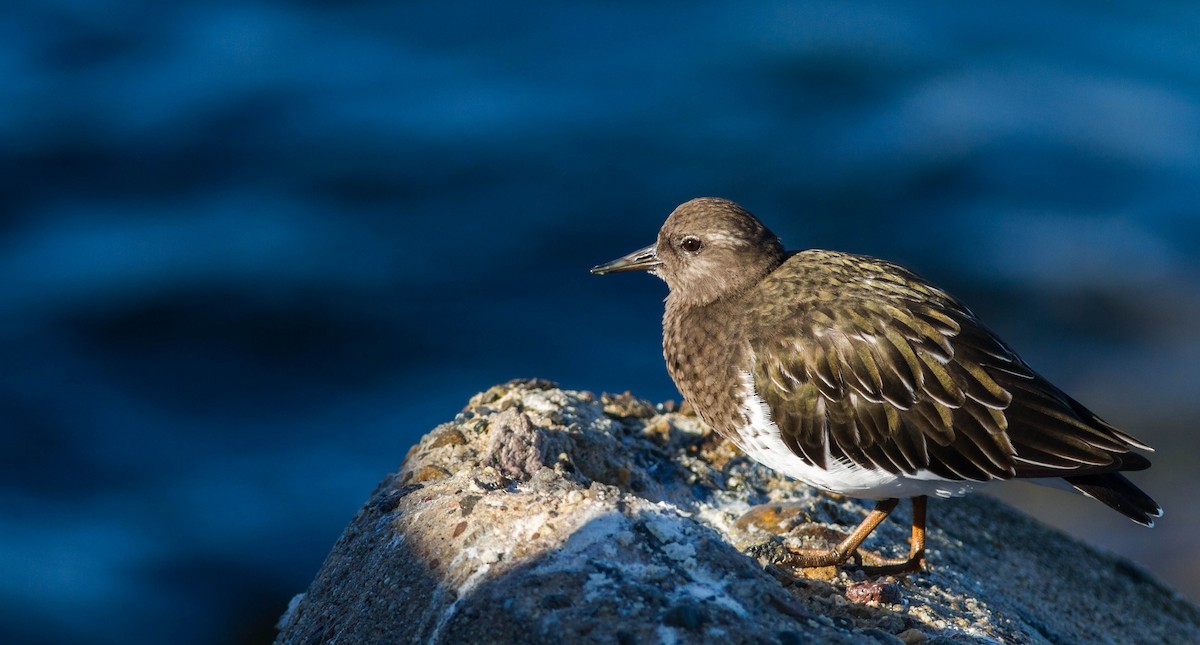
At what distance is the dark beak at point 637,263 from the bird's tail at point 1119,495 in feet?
5.45

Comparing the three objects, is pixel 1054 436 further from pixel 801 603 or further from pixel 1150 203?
pixel 1150 203

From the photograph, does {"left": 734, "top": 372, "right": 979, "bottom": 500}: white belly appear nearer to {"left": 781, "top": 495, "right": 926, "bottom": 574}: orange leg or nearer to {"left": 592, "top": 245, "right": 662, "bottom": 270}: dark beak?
{"left": 781, "top": 495, "right": 926, "bottom": 574}: orange leg

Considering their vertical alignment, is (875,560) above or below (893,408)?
below

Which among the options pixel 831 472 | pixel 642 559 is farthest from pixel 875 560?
pixel 642 559

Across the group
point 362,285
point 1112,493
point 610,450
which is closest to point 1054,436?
point 1112,493

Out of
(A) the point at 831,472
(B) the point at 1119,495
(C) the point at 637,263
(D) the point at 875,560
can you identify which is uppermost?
(C) the point at 637,263

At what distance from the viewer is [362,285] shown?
30.8 ft

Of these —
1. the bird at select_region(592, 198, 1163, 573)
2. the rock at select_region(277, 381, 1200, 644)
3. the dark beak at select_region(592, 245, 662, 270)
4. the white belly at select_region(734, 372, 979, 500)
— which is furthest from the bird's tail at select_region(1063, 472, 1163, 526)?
the dark beak at select_region(592, 245, 662, 270)

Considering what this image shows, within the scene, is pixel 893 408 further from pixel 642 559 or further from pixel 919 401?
pixel 642 559

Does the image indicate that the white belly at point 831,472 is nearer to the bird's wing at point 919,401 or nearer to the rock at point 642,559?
the bird's wing at point 919,401

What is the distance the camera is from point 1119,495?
372 cm

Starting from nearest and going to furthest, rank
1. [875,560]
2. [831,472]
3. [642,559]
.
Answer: [642,559], [831,472], [875,560]

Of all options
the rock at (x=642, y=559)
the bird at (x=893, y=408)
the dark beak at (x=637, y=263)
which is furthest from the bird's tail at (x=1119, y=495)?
the dark beak at (x=637, y=263)

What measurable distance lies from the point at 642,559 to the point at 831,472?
946 millimetres
